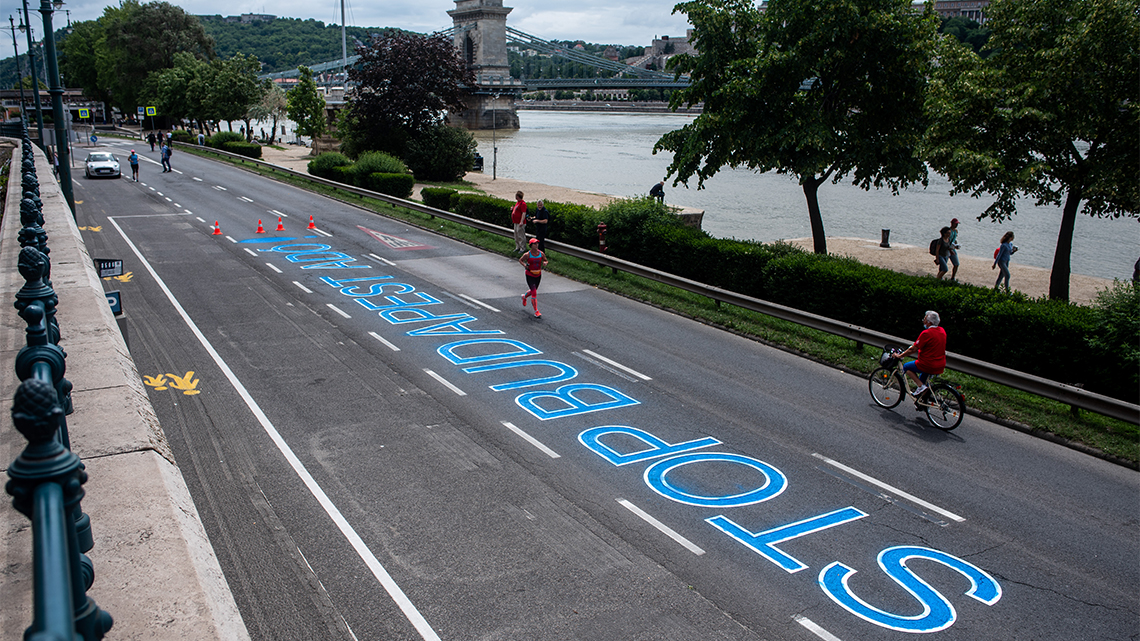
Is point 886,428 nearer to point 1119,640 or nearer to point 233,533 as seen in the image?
point 1119,640

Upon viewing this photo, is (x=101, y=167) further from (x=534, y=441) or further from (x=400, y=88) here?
(x=534, y=441)

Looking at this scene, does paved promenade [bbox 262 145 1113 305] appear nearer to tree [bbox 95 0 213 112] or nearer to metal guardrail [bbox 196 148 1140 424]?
metal guardrail [bbox 196 148 1140 424]

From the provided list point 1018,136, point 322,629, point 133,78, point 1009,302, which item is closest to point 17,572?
point 322,629

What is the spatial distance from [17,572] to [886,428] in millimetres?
10404

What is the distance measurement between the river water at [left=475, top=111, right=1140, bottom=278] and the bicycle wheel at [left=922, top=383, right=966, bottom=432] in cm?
2318

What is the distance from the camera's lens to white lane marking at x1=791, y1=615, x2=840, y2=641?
258 inches

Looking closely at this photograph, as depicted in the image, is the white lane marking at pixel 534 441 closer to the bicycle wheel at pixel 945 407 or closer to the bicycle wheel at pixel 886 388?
the bicycle wheel at pixel 886 388

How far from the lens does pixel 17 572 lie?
13.3 ft

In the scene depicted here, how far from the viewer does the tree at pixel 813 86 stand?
20.8 m

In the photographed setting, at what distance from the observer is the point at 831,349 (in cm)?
1512

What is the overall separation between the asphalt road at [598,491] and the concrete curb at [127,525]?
191 centimetres

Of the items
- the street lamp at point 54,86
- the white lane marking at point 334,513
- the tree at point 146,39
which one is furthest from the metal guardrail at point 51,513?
the tree at point 146,39

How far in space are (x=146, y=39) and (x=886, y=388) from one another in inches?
3862

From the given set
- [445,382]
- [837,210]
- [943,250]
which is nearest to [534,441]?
[445,382]
